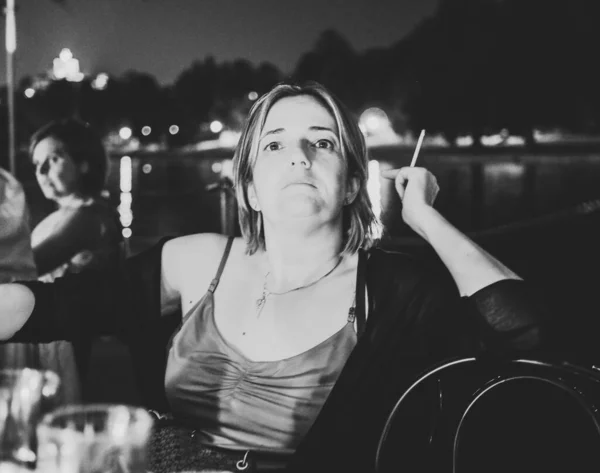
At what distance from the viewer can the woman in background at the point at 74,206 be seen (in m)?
3.33

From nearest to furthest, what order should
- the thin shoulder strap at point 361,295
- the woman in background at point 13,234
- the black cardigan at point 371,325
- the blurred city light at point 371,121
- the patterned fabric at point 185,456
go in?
1. the patterned fabric at point 185,456
2. the black cardigan at point 371,325
3. the thin shoulder strap at point 361,295
4. the woman in background at point 13,234
5. the blurred city light at point 371,121

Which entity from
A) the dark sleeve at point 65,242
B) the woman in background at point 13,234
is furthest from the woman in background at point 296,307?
the dark sleeve at point 65,242

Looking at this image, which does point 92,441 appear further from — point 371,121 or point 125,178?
point 125,178

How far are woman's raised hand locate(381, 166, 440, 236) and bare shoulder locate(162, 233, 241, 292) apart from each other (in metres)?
0.49

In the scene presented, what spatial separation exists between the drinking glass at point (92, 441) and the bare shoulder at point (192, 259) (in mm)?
1030

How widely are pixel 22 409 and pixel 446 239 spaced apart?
1.11 meters

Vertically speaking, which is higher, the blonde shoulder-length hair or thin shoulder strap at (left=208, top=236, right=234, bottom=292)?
the blonde shoulder-length hair

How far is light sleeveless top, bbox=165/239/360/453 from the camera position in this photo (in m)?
1.73

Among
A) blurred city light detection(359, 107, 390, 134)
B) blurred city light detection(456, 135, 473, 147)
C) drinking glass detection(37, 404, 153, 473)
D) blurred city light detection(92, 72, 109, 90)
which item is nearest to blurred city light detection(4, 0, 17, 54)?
blurred city light detection(92, 72, 109, 90)

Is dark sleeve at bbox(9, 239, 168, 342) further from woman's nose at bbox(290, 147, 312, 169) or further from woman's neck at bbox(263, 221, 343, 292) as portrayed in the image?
woman's nose at bbox(290, 147, 312, 169)

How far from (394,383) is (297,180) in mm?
519

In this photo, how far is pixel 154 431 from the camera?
1.59m

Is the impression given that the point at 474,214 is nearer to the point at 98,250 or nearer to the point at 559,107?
the point at 98,250

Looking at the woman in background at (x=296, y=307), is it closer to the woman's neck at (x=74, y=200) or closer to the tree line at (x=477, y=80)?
the woman's neck at (x=74, y=200)
